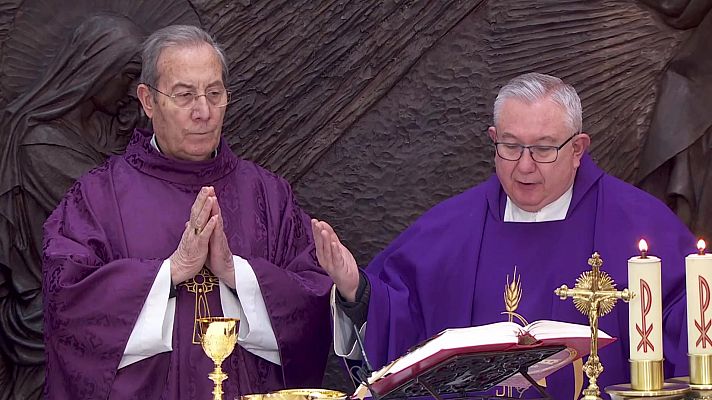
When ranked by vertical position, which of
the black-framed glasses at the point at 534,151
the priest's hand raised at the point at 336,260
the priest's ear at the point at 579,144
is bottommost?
the priest's hand raised at the point at 336,260

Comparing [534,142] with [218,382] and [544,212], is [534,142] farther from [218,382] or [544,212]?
[218,382]

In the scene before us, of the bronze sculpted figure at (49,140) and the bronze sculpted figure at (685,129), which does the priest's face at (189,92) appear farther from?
the bronze sculpted figure at (685,129)

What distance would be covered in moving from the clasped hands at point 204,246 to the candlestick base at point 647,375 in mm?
1615

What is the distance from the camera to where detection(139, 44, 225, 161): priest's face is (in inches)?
189

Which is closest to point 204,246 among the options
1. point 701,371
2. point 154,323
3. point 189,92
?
point 154,323

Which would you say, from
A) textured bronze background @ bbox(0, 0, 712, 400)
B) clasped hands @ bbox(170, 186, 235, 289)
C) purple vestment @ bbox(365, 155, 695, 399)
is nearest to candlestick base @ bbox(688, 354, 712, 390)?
purple vestment @ bbox(365, 155, 695, 399)

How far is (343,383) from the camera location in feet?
20.1

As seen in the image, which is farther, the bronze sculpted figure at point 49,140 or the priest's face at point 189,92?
the bronze sculpted figure at point 49,140

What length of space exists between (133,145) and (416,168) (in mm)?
1466

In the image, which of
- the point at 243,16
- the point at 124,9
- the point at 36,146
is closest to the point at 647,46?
the point at 243,16

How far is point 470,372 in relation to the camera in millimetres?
3537

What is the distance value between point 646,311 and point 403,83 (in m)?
2.88

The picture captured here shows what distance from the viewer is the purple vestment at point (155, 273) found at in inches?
183

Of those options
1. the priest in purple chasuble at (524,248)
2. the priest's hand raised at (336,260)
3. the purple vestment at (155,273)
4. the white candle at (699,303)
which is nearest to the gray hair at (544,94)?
the priest in purple chasuble at (524,248)
